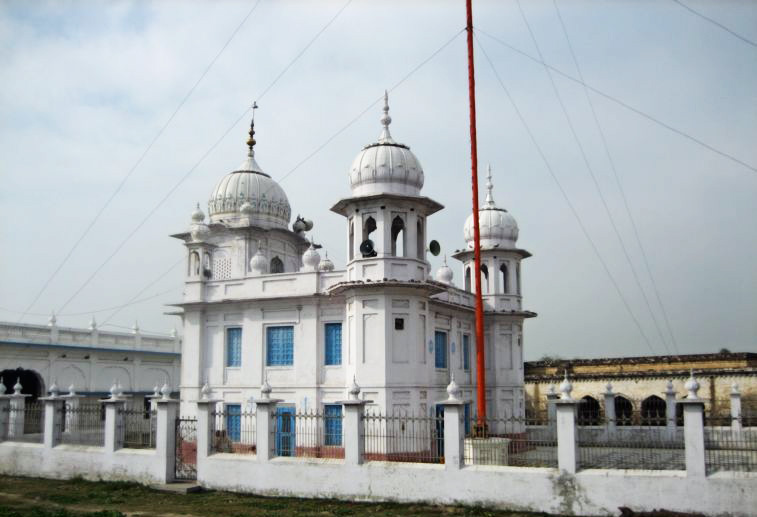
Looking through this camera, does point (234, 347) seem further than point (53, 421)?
Yes

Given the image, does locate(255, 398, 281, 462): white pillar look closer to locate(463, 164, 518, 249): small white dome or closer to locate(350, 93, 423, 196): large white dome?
locate(350, 93, 423, 196): large white dome

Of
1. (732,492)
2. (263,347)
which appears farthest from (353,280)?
(732,492)

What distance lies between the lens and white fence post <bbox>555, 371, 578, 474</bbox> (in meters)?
14.6

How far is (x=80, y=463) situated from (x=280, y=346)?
6.91 meters

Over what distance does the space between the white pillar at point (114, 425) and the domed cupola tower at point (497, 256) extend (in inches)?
570

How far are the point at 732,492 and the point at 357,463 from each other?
7.53m

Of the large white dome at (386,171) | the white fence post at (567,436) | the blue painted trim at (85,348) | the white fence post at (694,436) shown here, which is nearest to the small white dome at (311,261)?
the large white dome at (386,171)

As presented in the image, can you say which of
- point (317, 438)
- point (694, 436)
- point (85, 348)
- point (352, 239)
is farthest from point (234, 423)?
point (85, 348)

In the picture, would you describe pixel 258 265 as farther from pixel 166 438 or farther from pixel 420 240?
pixel 166 438

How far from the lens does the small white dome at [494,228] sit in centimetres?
2884

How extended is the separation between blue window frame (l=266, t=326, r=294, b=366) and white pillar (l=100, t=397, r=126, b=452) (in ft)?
18.5

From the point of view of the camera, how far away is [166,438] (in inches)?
727

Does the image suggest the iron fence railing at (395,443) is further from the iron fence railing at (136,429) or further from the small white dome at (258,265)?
the small white dome at (258,265)

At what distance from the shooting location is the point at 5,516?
1458cm
